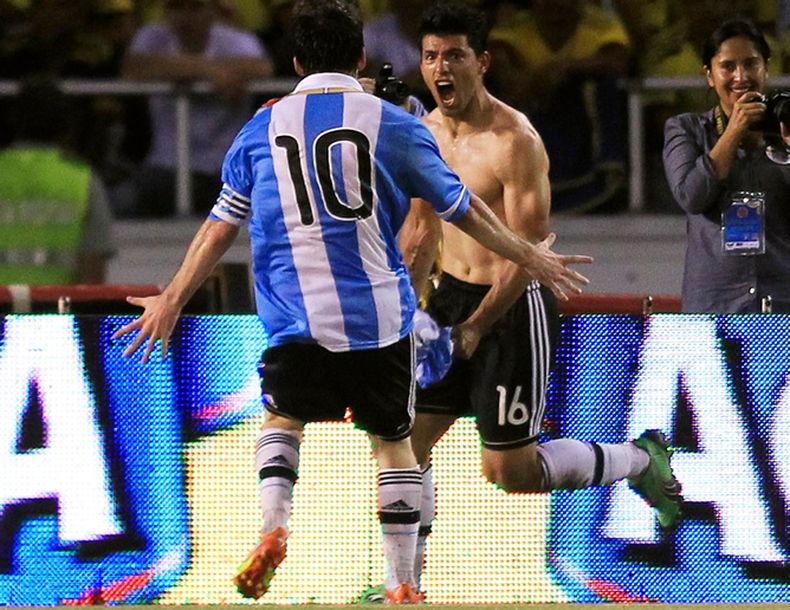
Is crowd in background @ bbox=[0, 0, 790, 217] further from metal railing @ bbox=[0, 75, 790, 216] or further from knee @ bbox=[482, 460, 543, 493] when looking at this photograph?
knee @ bbox=[482, 460, 543, 493]

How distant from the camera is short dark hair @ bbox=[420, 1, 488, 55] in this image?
605 centimetres

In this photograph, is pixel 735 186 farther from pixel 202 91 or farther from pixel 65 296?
pixel 202 91

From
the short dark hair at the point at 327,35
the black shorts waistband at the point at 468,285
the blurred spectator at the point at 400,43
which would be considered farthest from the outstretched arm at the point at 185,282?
the blurred spectator at the point at 400,43

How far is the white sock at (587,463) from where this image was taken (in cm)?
596

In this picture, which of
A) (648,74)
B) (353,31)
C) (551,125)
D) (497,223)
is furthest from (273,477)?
(648,74)

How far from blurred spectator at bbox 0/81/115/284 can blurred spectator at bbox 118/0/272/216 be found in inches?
53.6

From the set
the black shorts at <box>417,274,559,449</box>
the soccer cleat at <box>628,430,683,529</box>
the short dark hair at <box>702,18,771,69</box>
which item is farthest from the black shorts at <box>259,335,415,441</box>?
the short dark hair at <box>702,18,771,69</box>

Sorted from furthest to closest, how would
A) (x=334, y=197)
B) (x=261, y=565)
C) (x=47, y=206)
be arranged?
1. (x=47, y=206)
2. (x=334, y=197)
3. (x=261, y=565)

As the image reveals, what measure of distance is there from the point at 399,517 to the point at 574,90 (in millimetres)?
3812

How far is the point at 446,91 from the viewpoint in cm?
610

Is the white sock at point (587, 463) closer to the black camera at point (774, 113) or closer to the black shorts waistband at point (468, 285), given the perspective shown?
the black shorts waistband at point (468, 285)

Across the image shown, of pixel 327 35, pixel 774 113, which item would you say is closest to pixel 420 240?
pixel 327 35

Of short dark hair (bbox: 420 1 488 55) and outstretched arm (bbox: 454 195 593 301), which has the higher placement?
short dark hair (bbox: 420 1 488 55)

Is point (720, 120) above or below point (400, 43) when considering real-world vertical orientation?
below
